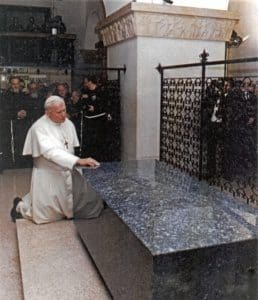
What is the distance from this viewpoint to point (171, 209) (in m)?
1.70

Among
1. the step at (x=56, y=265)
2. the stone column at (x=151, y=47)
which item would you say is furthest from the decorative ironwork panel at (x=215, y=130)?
the step at (x=56, y=265)

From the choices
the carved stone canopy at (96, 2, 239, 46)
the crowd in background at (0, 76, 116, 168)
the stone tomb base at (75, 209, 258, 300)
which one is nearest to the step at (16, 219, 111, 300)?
the stone tomb base at (75, 209, 258, 300)

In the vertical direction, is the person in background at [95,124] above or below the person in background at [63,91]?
below

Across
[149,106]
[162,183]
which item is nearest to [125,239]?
[162,183]

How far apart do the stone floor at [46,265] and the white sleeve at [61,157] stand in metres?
0.53

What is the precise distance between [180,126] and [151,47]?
2.50 ft

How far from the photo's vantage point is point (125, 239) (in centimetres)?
156

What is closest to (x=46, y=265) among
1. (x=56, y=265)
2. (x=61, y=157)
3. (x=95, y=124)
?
(x=56, y=265)

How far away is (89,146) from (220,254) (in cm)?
277

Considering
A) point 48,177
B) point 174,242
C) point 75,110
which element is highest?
point 75,110

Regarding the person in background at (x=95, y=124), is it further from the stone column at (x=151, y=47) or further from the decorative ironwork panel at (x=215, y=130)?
the decorative ironwork panel at (x=215, y=130)

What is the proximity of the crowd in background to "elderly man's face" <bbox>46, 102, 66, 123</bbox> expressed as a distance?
0.65 meters

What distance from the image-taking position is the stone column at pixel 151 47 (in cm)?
337

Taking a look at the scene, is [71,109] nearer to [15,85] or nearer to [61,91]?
[61,91]
